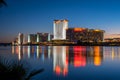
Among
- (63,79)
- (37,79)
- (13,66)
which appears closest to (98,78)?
(63,79)

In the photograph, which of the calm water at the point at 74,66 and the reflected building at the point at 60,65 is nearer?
the calm water at the point at 74,66

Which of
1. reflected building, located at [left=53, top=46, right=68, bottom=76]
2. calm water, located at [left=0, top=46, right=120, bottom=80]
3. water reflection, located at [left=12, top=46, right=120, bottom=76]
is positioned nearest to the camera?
calm water, located at [left=0, top=46, right=120, bottom=80]

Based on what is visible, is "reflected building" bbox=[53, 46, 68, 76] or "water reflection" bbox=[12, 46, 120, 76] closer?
"reflected building" bbox=[53, 46, 68, 76]

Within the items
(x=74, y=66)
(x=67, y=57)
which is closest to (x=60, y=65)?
(x=74, y=66)

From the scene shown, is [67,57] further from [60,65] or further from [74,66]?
[74,66]

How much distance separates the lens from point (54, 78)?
1953cm

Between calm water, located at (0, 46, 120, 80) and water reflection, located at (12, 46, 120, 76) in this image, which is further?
water reflection, located at (12, 46, 120, 76)

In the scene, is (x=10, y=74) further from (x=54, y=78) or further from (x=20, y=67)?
(x=54, y=78)

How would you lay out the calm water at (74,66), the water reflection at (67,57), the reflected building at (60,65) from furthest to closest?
the water reflection at (67,57) → the reflected building at (60,65) → the calm water at (74,66)

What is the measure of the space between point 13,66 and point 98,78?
50.7ft

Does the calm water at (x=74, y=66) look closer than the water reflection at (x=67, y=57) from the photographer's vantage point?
Yes

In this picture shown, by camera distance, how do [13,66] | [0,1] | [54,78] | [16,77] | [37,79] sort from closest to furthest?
[0,1]
[16,77]
[13,66]
[37,79]
[54,78]

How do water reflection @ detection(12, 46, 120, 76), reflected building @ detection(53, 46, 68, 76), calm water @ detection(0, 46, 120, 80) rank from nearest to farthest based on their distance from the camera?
1. calm water @ detection(0, 46, 120, 80)
2. reflected building @ detection(53, 46, 68, 76)
3. water reflection @ detection(12, 46, 120, 76)

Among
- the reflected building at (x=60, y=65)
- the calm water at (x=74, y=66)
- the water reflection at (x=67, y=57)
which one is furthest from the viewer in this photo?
the water reflection at (x=67, y=57)
